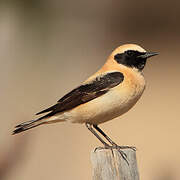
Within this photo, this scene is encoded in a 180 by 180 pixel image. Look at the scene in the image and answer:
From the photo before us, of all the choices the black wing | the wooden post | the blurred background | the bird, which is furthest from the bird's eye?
the blurred background

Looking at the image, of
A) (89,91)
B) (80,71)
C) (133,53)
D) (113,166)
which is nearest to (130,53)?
(133,53)

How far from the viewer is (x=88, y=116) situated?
3.54 m

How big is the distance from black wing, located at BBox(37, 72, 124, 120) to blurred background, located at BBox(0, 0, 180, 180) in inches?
58.8

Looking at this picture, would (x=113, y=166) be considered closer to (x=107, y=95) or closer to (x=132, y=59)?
(x=107, y=95)

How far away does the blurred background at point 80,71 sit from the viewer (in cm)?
552

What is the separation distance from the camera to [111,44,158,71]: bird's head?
12.4 ft

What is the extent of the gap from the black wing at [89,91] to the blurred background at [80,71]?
58.8 inches

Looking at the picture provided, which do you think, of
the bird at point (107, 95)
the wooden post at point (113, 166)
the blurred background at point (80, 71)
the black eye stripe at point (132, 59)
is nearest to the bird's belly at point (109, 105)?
the bird at point (107, 95)

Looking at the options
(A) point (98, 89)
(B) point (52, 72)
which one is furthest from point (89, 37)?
(A) point (98, 89)

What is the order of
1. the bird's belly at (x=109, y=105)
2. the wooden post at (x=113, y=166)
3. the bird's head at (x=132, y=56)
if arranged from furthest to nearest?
the bird's head at (x=132, y=56) < the bird's belly at (x=109, y=105) < the wooden post at (x=113, y=166)

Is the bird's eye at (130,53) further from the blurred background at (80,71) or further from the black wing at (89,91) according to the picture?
the blurred background at (80,71)

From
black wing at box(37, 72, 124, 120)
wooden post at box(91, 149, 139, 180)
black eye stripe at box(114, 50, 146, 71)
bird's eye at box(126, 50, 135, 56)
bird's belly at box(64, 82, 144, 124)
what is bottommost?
wooden post at box(91, 149, 139, 180)

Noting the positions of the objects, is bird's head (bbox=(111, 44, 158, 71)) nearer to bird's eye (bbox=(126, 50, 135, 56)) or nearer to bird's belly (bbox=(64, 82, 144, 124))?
bird's eye (bbox=(126, 50, 135, 56))

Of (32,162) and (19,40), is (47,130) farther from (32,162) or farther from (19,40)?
(19,40)
